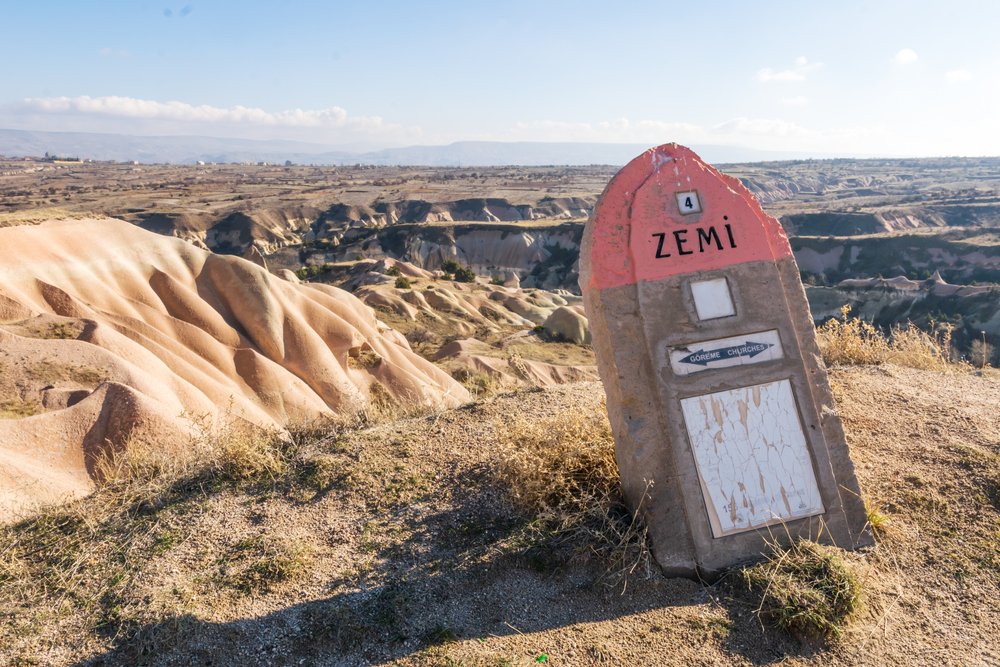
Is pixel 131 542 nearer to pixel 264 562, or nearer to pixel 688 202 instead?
pixel 264 562

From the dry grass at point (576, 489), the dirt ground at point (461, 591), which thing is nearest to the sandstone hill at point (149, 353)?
the dirt ground at point (461, 591)

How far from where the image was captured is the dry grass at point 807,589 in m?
3.22

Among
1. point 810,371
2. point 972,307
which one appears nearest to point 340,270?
point 972,307

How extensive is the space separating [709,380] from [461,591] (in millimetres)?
1902

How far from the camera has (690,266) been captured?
3.97 meters

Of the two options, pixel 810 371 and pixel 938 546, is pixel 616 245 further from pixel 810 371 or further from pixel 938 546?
pixel 938 546

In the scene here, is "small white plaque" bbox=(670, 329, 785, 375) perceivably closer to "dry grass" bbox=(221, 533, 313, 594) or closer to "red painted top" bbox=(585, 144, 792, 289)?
"red painted top" bbox=(585, 144, 792, 289)

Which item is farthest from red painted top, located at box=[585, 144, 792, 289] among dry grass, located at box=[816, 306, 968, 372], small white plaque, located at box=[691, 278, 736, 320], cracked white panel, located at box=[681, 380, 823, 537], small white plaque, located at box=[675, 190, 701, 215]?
dry grass, located at box=[816, 306, 968, 372]

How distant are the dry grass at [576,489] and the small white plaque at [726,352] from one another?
91cm

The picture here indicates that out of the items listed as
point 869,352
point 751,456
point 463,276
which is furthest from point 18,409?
point 463,276

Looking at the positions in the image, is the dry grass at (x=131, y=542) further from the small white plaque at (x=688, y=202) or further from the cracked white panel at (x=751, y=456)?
the small white plaque at (x=688, y=202)

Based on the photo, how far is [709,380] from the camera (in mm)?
3818

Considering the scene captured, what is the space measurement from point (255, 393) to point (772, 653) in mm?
10024

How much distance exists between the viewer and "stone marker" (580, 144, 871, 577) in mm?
3752
